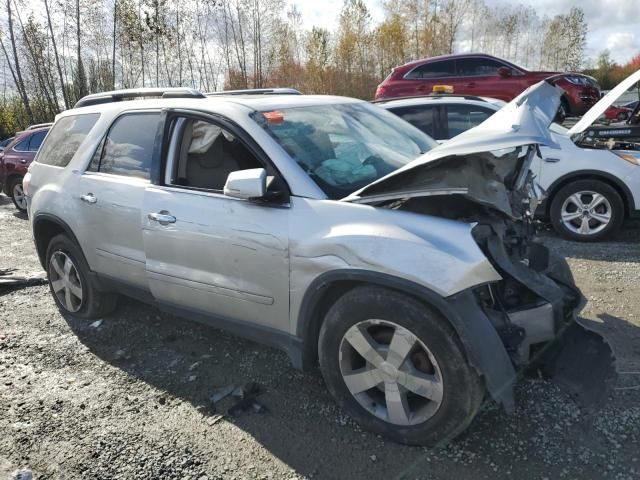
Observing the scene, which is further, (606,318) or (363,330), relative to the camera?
(606,318)

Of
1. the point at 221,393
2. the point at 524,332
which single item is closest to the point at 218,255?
the point at 221,393

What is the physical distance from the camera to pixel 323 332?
2650 millimetres

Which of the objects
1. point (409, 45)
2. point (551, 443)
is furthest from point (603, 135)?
point (409, 45)

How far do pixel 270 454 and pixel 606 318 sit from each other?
2.71 metres

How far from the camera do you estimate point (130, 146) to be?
3639 mm

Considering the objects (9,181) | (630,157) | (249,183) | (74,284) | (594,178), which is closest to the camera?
(249,183)

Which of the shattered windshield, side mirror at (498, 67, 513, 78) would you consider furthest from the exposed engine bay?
side mirror at (498, 67, 513, 78)

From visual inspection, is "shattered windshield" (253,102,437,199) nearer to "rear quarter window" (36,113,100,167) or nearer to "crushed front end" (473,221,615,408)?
"crushed front end" (473,221,615,408)

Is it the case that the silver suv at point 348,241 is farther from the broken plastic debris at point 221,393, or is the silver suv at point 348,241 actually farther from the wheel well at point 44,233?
the wheel well at point 44,233

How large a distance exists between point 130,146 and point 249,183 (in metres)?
1.46

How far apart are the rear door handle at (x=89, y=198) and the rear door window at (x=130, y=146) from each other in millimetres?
200

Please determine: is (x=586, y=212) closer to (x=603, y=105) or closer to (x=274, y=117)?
(x=603, y=105)

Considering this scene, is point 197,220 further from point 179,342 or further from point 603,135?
point 603,135

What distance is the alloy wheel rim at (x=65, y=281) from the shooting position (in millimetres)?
4219
